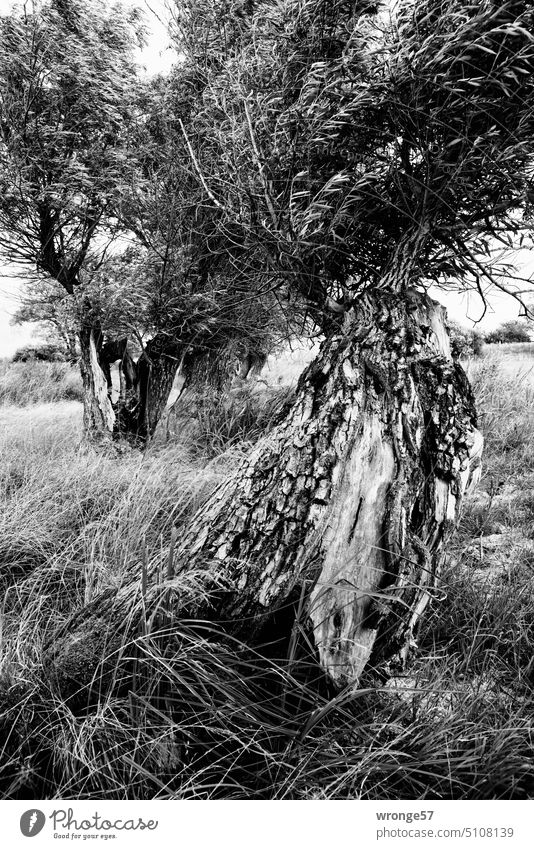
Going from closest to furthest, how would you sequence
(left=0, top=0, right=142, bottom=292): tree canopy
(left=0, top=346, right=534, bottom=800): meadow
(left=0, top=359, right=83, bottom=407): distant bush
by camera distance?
(left=0, top=346, right=534, bottom=800): meadow < (left=0, top=0, right=142, bottom=292): tree canopy < (left=0, top=359, right=83, bottom=407): distant bush

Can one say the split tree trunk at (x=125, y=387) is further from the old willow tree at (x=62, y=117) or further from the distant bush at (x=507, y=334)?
the distant bush at (x=507, y=334)

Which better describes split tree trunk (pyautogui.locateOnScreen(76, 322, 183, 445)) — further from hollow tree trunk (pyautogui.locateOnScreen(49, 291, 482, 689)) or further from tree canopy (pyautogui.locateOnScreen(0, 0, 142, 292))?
hollow tree trunk (pyautogui.locateOnScreen(49, 291, 482, 689))

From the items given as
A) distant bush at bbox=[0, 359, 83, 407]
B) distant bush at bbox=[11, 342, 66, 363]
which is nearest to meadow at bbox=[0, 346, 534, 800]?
distant bush at bbox=[0, 359, 83, 407]

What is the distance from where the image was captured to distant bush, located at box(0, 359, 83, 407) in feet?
32.9

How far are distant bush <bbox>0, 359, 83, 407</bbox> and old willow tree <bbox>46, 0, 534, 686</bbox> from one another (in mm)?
8350

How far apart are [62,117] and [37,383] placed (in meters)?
7.67

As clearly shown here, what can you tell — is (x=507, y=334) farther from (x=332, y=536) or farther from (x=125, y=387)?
(x=332, y=536)

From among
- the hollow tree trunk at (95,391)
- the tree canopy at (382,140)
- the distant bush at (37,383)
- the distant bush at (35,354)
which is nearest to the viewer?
the tree canopy at (382,140)

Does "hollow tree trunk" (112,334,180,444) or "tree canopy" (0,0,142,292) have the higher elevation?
"tree canopy" (0,0,142,292)

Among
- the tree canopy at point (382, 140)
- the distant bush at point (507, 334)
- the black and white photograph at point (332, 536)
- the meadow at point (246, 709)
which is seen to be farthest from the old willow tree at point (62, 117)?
the distant bush at point (507, 334)

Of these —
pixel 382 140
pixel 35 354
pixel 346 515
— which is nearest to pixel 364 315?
pixel 382 140

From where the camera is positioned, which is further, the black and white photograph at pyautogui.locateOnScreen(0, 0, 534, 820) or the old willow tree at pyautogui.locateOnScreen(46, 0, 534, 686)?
the old willow tree at pyautogui.locateOnScreen(46, 0, 534, 686)

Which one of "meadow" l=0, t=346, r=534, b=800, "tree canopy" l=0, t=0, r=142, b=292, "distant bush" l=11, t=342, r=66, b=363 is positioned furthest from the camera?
"distant bush" l=11, t=342, r=66, b=363

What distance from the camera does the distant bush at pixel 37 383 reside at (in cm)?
1002
